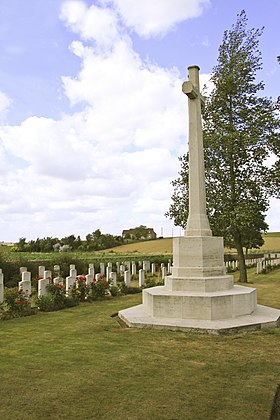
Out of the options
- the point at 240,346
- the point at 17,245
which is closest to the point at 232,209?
Answer: the point at 240,346

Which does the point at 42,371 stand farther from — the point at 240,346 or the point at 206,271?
the point at 206,271

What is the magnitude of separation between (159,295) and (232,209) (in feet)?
33.0

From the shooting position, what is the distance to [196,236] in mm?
8773

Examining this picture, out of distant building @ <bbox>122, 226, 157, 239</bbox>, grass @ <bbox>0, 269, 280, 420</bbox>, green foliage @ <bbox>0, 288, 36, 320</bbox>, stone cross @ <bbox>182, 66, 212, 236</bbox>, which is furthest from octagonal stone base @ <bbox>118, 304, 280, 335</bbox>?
distant building @ <bbox>122, 226, 157, 239</bbox>

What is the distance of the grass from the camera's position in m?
3.58

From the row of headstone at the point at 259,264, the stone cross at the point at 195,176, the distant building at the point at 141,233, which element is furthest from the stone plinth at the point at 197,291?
the distant building at the point at 141,233

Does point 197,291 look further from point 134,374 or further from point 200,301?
point 134,374

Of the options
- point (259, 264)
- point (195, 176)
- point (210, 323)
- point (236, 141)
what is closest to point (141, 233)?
point (259, 264)

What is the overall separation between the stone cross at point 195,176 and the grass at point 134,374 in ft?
9.22

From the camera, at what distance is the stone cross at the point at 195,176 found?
8945mm

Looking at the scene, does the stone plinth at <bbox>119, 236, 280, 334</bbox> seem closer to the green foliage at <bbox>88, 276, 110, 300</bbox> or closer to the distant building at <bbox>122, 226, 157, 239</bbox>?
the green foliage at <bbox>88, 276, 110, 300</bbox>

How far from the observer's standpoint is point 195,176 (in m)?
9.09

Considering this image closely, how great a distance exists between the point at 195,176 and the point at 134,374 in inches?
215

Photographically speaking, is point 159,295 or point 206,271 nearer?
point 159,295
